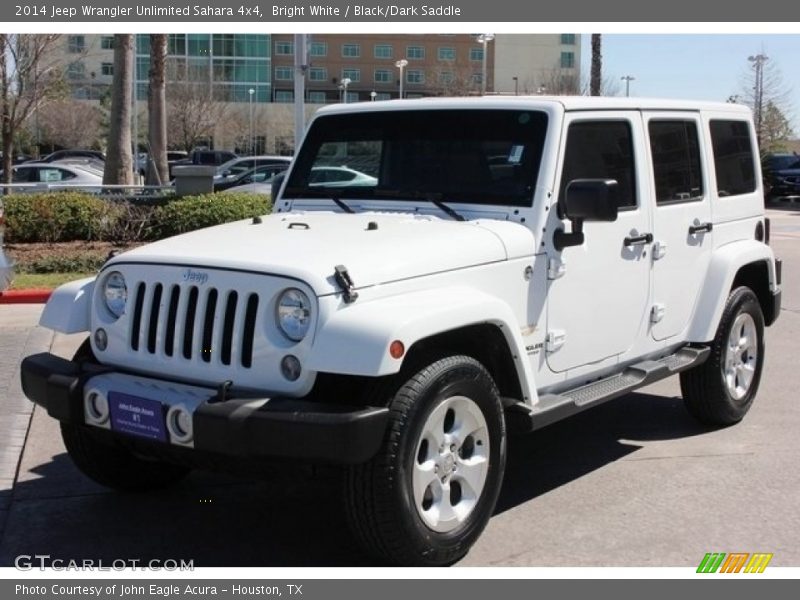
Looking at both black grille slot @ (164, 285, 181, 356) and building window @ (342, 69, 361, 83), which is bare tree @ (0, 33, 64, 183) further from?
building window @ (342, 69, 361, 83)

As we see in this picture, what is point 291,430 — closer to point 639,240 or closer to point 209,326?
point 209,326

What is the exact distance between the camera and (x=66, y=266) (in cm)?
1307

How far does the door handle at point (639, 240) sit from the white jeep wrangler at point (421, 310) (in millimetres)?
13

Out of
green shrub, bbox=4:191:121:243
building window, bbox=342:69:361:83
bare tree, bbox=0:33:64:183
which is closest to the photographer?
green shrub, bbox=4:191:121:243

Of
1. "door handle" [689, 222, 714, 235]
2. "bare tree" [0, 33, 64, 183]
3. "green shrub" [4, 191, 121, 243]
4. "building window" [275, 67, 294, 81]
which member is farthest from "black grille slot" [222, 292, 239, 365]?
"building window" [275, 67, 294, 81]

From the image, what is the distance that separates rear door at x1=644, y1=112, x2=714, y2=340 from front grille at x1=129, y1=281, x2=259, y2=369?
2.66m

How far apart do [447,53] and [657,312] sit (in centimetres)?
7638

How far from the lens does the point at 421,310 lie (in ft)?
13.6

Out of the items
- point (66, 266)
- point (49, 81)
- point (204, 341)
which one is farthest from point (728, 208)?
point (49, 81)

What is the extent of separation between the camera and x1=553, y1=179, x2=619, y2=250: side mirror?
4.86 metres

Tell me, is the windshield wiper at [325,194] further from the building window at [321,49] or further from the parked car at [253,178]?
the building window at [321,49]

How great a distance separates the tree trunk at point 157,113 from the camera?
1962 cm

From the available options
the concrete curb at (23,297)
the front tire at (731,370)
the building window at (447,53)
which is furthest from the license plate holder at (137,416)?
the building window at (447,53)

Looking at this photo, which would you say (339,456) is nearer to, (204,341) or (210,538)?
(204,341)
